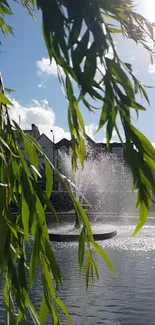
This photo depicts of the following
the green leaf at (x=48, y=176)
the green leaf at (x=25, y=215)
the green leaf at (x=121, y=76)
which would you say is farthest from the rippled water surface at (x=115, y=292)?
the green leaf at (x=121, y=76)

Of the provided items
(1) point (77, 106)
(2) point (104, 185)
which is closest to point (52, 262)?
(1) point (77, 106)

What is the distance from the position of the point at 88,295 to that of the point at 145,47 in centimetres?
799

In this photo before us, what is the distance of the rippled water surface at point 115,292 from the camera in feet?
24.5

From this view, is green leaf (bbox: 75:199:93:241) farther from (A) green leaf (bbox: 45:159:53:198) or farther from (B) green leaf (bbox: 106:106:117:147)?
(B) green leaf (bbox: 106:106:117:147)

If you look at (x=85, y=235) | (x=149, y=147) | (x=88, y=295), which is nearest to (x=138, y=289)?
(x=88, y=295)

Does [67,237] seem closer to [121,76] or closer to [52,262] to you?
[52,262]

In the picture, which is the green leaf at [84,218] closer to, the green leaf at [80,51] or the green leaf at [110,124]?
the green leaf at [110,124]

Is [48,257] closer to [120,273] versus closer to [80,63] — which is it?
[80,63]

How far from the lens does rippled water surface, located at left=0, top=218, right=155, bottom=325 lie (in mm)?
7469

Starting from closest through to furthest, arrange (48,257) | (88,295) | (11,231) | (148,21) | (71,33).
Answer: (71,33)
(148,21)
(11,231)
(48,257)
(88,295)

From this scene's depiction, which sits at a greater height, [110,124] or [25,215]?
[110,124]

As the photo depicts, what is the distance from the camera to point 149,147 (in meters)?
1.33

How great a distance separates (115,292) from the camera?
29.6ft

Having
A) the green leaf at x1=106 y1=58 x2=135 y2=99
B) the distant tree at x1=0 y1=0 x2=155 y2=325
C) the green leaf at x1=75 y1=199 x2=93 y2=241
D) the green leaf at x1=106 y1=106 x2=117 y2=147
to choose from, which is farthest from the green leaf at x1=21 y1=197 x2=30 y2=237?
the green leaf at x1=106 y1=58 x2=135 y2=99
